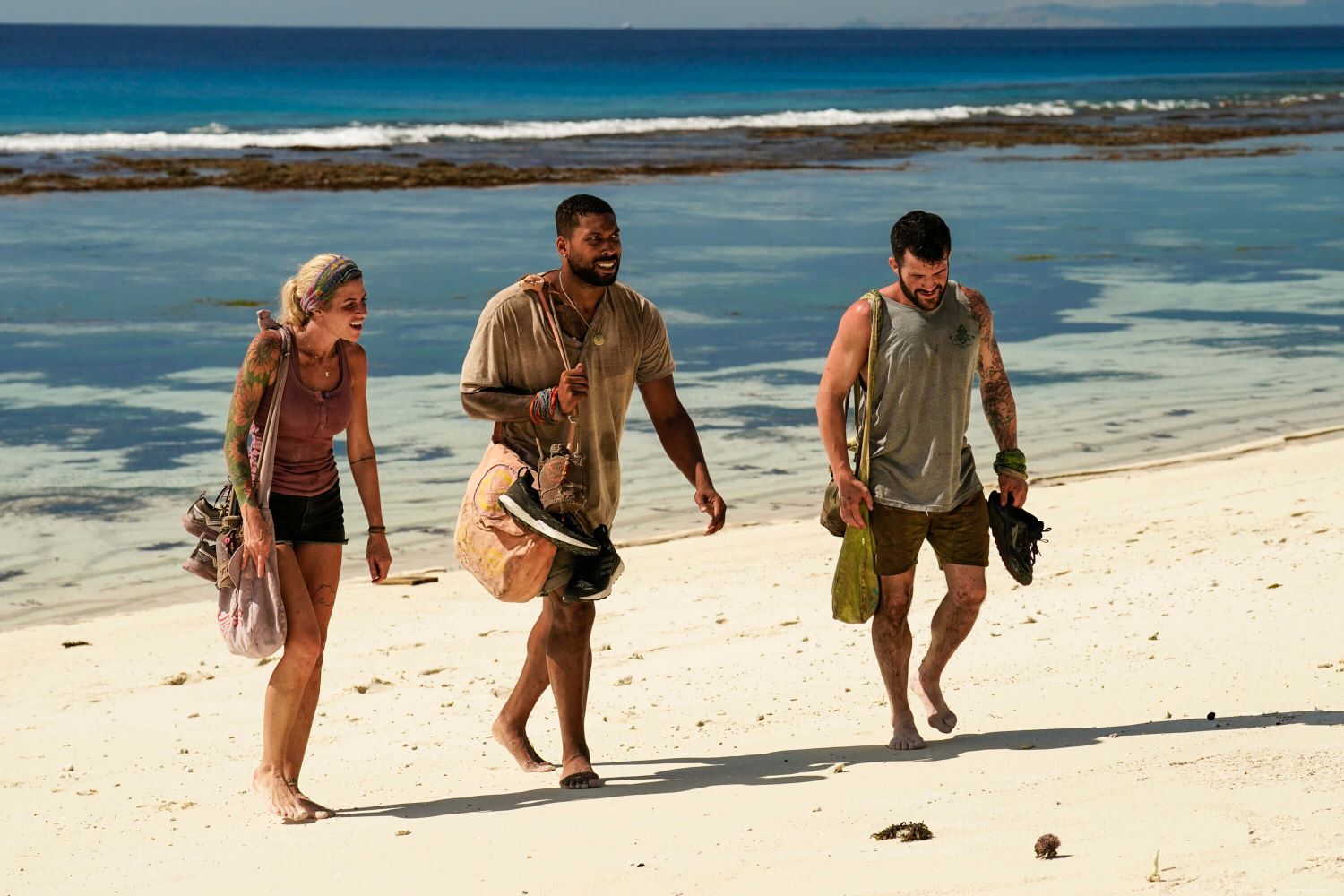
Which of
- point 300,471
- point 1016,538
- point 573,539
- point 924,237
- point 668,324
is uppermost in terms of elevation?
point 924,237

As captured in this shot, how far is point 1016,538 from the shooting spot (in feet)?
17.5

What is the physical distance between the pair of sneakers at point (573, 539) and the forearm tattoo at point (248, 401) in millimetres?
744

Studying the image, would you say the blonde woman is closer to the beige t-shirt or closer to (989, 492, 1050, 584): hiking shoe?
the beige t-shirt

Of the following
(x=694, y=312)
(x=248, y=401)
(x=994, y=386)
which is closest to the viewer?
(x=248, y=401)

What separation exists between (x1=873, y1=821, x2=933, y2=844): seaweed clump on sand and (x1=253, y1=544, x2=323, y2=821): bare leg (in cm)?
174

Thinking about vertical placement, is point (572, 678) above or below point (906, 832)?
above

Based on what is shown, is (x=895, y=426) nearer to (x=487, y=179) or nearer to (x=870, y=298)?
(x=870, y=298)

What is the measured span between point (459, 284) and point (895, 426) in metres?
13.6

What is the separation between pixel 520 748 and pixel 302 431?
1.29 meters

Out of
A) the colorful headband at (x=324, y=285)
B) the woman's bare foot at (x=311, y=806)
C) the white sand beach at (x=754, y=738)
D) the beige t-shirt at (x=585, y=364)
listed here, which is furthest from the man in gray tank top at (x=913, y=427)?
the woman's bare foot at (x=311, y=806)

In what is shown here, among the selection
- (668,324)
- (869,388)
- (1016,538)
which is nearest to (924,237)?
(869,388)

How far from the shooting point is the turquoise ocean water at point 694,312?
32.4 ft

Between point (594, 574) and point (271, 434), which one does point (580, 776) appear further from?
point (271, 434)

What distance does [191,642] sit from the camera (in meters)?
7.05
